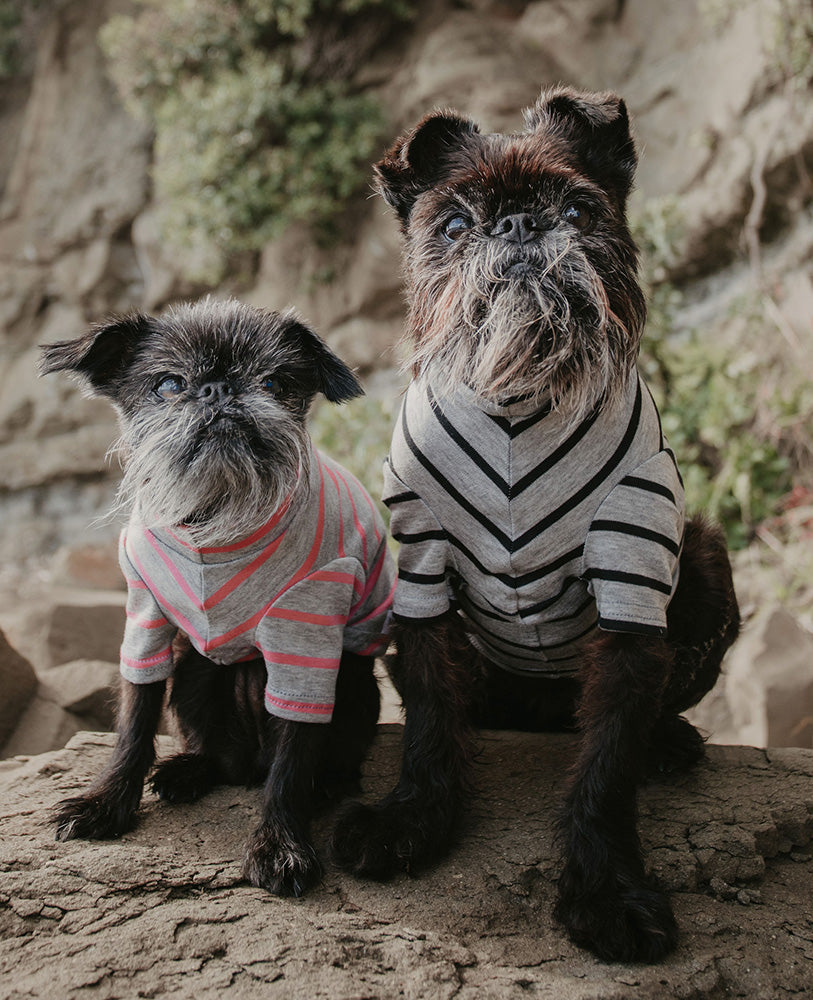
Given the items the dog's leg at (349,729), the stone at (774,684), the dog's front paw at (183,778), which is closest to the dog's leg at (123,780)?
the dog's front paw at (183,778)

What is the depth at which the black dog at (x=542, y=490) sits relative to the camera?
2246 mm

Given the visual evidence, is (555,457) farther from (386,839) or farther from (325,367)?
(386,839)

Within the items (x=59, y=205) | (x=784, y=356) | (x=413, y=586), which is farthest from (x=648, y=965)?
(x=59, y=205)

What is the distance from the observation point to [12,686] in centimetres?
375

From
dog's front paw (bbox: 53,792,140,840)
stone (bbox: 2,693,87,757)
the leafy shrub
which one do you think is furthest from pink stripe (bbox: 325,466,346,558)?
the leafy shrub

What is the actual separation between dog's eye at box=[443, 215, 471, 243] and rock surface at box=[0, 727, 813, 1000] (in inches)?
64.2

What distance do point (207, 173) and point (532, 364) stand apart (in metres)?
7.18

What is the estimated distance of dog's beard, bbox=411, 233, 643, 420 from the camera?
2.21 m

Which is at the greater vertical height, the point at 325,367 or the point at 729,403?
the point at 729,403

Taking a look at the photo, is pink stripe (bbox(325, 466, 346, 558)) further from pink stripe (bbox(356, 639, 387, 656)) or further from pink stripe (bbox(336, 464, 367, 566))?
pink stripe (bbox(356, 639, 387, 656))

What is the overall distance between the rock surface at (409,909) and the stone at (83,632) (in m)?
1.80

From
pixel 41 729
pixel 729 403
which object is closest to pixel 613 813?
pixel 41 729

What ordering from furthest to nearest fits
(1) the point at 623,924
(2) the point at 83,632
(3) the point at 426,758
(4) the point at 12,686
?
1. (2) the point at 83,632
2. (4) the point at 12,686
3. (3) the point at 426,758
4. (1) the point at 623,924

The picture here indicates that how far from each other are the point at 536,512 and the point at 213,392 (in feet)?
2.95
